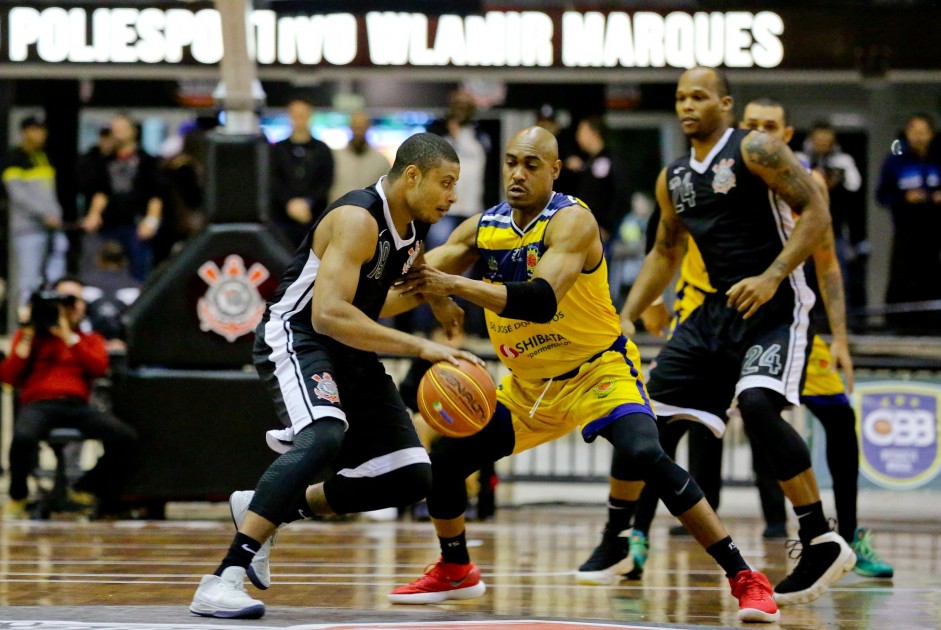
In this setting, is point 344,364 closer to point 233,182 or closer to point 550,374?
point 550,374

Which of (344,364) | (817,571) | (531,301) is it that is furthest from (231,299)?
(817,571)

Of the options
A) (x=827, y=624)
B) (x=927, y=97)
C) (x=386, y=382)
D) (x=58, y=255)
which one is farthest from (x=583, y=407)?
(x=927, y=97)

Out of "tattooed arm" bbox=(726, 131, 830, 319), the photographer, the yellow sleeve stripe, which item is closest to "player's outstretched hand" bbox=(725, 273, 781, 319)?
"tattooed arm" bbox=(726, 131, 830, 319)

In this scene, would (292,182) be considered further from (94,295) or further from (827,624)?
(827,624)

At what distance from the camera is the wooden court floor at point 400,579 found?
586 centimetres

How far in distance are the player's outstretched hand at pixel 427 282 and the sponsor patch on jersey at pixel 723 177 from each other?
1.70 m

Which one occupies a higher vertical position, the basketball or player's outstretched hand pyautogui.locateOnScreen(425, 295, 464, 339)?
player's outstretched hand pyautogui.locateOnScreen(425, 295, 464, 339)

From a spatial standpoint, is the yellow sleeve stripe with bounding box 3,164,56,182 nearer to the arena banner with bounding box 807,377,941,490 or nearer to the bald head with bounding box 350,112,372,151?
the bald head with bounding box 350,112,372,151

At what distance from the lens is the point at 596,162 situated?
13000 mm

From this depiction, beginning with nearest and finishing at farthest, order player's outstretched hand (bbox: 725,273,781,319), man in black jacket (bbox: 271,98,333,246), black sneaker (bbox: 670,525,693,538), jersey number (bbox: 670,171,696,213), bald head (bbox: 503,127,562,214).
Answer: bald head (bbox: 503,127,562,214) < player's outstretched hand (bbox: 725,273,781,319) < jersey number (bbox: 670,171,696,213) < black sneaker (bbox: 670,525,693,538) < man in black jacket (bbox: 271,98,333,246)

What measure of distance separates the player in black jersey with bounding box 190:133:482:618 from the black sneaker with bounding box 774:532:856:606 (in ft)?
5.66

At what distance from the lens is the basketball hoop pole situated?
30.8ft

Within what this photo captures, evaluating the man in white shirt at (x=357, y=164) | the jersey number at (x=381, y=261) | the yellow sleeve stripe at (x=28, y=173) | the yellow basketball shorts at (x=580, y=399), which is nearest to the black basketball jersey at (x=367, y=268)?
the jersey number at (x=381, y=261)

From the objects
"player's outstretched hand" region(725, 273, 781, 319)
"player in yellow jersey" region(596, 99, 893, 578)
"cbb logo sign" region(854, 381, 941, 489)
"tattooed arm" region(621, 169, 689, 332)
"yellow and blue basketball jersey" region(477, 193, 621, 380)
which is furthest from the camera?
"cbb logo sign" region(854, 381, 941, 489)
